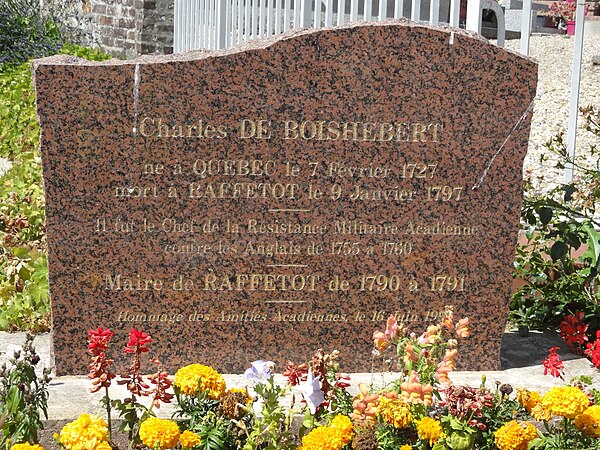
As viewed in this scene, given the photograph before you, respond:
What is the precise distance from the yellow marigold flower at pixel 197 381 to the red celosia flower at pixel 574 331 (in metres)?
1.80

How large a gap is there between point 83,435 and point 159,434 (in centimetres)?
21

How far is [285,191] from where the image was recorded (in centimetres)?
383

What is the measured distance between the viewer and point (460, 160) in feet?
12.9

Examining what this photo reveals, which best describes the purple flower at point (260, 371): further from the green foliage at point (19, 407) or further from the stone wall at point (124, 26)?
the stone wall at point (124, 26)

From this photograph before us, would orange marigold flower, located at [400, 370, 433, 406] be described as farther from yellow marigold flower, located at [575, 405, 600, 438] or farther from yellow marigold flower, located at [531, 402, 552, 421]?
yellow marigold flower, located at [575, 405, 600, 438]

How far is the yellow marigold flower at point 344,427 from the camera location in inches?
118

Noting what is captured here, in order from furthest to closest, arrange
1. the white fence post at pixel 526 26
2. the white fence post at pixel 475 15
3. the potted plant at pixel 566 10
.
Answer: the potted plant at pixel 566 10, the white fence post at pixel 526 26, the white fence post at pixel 475 15

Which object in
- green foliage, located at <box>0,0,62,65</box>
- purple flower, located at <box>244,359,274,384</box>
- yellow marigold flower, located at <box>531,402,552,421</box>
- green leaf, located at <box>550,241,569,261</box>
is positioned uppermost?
green foliage, located at <box>0,0,62,65</box>

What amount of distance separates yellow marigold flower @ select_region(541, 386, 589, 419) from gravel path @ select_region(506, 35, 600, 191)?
3.32m

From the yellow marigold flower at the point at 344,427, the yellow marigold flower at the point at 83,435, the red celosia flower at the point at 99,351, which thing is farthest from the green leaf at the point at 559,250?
the yellow marigold flower at the point at 83,435

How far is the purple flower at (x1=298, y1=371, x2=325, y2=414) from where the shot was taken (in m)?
3.04

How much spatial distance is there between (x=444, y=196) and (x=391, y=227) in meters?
0.24

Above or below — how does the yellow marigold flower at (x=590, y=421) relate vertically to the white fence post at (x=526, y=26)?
below

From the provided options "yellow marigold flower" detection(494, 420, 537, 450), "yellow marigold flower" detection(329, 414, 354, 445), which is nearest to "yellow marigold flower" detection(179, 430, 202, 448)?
"yellow marigold flower" detection(329, 414, 354, 445)
